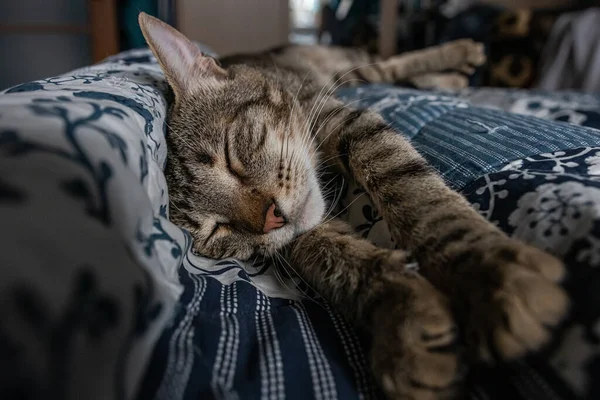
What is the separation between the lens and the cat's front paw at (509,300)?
460 millimetres

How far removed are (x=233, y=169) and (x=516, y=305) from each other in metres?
0.59

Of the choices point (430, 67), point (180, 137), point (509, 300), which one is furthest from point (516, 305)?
point (430, 67)

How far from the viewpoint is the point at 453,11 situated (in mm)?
2947

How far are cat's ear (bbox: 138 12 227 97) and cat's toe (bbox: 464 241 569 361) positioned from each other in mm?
760

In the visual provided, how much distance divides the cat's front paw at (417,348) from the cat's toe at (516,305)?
0.11 feet

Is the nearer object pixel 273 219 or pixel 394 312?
pixel 394 312

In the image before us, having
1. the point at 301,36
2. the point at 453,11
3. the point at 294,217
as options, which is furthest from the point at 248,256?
the point at 301,36

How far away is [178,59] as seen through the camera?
1.02 m

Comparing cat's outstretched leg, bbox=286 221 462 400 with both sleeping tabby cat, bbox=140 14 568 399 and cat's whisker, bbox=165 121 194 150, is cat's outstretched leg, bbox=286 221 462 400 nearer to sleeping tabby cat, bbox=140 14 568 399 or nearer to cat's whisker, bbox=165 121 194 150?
sleeping tabby cat, bbox=140 14 568 399

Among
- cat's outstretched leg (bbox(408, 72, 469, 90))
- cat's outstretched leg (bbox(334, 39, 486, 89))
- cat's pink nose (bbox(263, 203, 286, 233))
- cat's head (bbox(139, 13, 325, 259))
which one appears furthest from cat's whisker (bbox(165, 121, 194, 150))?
cat's outstretched leg (bbox(408, 72, 469, 90))

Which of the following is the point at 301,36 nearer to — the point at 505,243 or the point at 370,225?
the point at 370,225

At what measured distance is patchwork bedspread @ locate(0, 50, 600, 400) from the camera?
0.40m

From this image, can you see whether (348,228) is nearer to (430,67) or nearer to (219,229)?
(219,229)

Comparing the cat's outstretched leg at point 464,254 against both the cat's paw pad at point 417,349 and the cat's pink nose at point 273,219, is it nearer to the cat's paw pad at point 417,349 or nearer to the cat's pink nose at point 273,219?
the cat's paw pad at point 417,349
